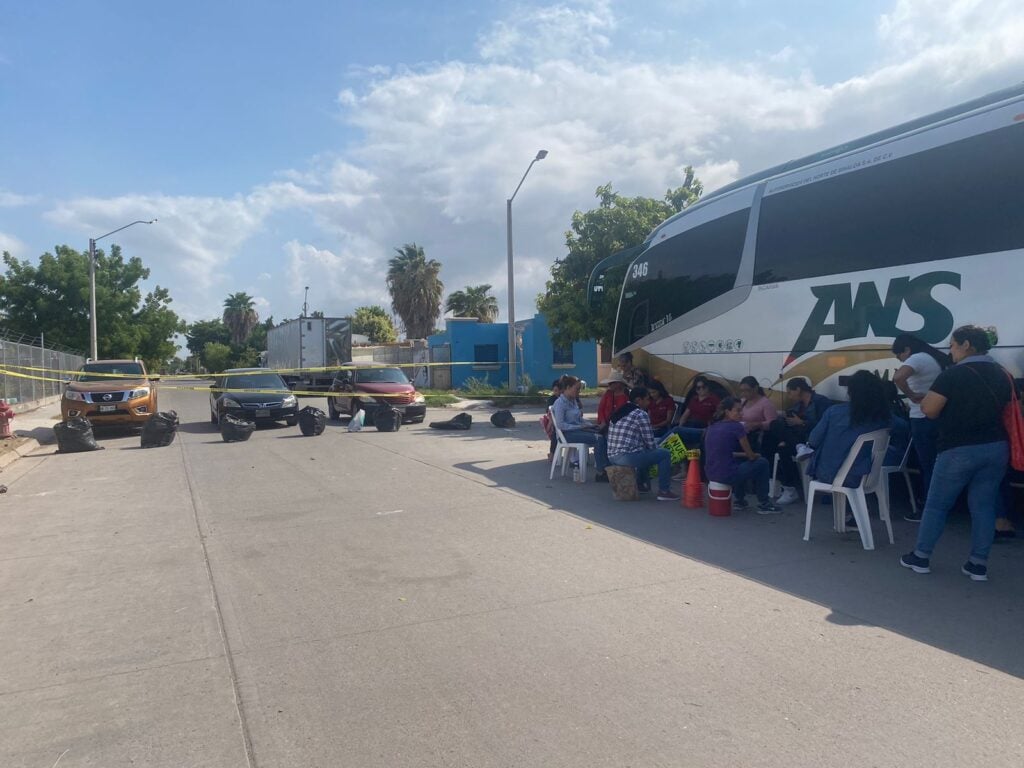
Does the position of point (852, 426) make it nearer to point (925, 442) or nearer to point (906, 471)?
point (925, 442)

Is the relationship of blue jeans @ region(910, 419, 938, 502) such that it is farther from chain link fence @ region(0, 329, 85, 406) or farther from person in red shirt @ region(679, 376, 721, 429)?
chain link fence @ region(0, 329, 85, 406)

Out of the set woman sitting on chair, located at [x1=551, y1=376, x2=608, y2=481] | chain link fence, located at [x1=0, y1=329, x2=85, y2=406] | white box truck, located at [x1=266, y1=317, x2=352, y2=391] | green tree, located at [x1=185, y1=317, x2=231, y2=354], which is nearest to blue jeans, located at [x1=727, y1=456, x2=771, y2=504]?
woman sitting on chair, located at [x1=551, y1=376, x2=608, y2=481]

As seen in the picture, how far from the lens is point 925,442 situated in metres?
7.86

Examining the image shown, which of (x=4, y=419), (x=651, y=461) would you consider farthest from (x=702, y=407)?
(x=4, y=419)

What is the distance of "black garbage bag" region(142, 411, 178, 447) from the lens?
16188mm

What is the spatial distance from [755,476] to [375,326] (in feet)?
206

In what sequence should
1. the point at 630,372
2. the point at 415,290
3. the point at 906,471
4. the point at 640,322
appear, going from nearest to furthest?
the point at 906,471
the point at 630,372
the point at 640,322
the point at 415,290

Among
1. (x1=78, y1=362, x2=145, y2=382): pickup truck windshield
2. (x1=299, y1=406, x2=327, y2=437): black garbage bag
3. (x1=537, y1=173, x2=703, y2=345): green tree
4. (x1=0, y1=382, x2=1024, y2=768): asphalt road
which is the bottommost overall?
(x1=0, y1=382, x2=1024, y2=768): asphalt road

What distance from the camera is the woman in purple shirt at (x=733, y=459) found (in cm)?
855

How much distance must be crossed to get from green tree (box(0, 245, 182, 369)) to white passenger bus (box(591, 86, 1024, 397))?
138 ft

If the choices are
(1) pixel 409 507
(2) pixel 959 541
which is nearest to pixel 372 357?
(1) pixel 409 507

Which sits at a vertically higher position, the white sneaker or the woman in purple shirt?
the woman in purple shirt

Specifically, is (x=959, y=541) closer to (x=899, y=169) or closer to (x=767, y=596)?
(x=767, y=596)

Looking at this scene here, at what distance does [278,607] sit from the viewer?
578 cm
